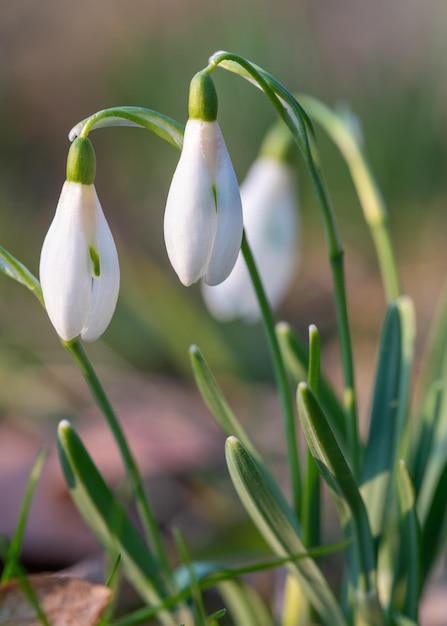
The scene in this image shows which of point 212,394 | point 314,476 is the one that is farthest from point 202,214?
point 314,476

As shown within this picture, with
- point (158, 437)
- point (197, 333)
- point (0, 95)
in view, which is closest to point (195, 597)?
point (158, 437)

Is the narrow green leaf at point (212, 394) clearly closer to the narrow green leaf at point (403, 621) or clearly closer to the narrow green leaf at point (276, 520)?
the narrow green leaf at point (276, 520)

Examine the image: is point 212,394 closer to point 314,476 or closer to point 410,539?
point 314,476

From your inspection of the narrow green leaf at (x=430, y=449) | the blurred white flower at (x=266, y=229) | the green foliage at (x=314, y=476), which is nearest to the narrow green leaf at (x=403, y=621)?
the green foliage at (x=314, y=476)

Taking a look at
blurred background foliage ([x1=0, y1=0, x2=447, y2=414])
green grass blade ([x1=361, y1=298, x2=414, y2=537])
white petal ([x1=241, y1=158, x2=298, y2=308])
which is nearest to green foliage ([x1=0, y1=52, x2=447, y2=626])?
green grass blade ([x1=361, y1=298, x2=414, y2=537])

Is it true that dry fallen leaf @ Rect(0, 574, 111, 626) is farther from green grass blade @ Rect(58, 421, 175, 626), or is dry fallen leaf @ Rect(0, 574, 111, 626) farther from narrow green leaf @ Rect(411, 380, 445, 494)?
narrow green leaf @ Rect(411, 380, 445, 494)
